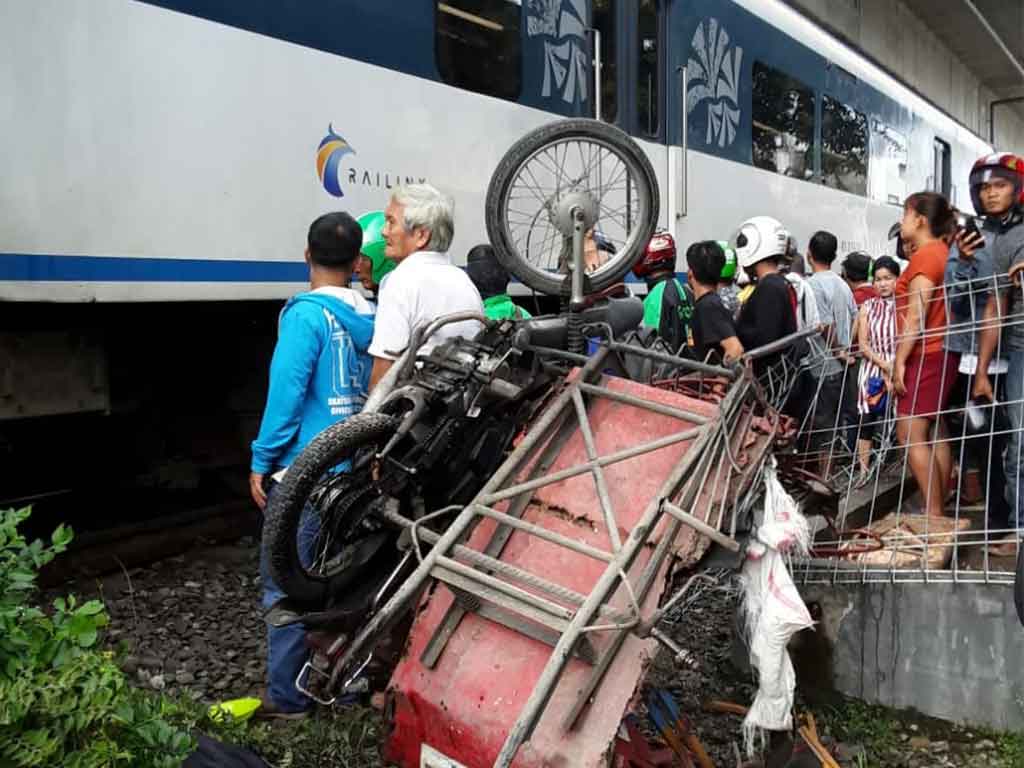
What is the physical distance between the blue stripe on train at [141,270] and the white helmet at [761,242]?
2.19 m

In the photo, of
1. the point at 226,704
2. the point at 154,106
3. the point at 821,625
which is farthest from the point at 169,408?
the point at 821,625

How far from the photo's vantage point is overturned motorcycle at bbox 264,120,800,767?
2.19m

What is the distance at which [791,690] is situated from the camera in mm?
2477

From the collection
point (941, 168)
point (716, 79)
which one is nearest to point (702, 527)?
point (716, 79)

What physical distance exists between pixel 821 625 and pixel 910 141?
10686 mm

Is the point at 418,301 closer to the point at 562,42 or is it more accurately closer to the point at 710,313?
the point at 710,313

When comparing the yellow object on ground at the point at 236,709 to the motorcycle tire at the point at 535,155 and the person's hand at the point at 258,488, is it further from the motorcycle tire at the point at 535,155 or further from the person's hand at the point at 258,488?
the motorcycle tire at the point at 535,155

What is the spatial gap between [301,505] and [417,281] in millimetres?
842

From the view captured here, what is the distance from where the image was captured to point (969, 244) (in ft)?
12.3

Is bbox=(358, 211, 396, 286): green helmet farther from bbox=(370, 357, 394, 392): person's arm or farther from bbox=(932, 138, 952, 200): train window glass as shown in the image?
bbox=(932, 138, 952, 200): train window glass

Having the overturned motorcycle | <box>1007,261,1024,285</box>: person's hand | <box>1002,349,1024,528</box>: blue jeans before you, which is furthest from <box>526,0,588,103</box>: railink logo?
<box>1002,349,1024,528</box>: blue jeans

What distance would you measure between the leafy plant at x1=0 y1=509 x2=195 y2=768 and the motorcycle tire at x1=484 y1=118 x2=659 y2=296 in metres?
1.91

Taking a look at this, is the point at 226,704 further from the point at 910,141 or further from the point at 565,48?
the point at 910,141

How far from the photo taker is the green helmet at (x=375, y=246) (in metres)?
3.71
